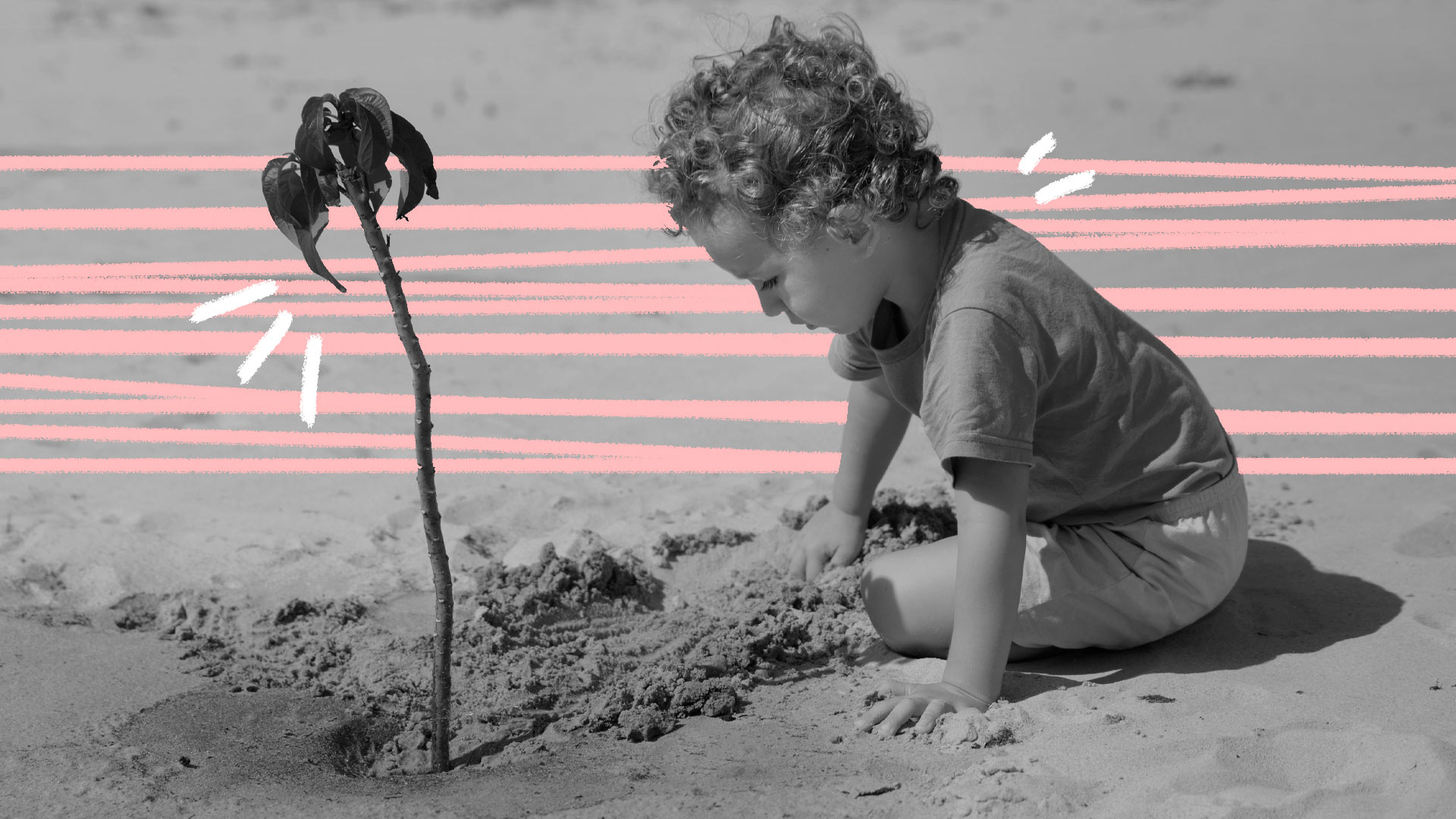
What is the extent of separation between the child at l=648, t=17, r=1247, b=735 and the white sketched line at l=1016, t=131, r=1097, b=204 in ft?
11.9

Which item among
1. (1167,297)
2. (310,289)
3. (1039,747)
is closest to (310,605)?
(1039,747)

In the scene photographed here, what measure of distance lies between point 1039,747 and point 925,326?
0.72 metres

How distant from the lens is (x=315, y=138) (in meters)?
1.82

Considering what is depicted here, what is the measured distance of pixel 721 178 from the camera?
218 cm

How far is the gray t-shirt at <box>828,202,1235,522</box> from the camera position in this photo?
6.99ft

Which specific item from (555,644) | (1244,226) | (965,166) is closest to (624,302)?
(965,166)

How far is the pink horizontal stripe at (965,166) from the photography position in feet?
19.8

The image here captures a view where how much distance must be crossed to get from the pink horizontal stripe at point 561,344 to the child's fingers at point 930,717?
2.43 metres

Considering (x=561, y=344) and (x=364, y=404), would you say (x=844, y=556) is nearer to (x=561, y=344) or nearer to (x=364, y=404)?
(x=364, y=404)

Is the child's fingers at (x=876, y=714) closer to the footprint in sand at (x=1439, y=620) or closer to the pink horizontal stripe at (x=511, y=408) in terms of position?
the footprint in sand at (x=1439, y=620)

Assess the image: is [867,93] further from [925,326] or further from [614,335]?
[614,335]

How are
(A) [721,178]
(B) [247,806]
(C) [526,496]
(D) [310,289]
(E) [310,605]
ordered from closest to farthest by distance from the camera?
(B) [247,806] < (A) [721,178] < (E) [310,605] < (C) [526,496] < (D) [310,289]

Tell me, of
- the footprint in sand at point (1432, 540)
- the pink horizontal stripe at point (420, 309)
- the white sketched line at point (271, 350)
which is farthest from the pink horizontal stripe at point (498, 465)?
the pink horizontal stripe at point (420, 309)

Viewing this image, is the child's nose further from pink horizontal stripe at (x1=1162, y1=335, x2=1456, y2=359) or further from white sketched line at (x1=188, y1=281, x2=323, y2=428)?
pink horizontal stripe at (x1=1162, y1=335, x2=1456, y2=359)
